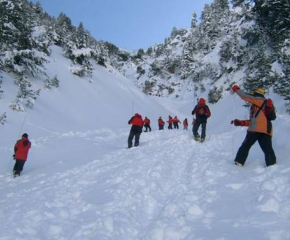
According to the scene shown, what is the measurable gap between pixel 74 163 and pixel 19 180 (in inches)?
82.6

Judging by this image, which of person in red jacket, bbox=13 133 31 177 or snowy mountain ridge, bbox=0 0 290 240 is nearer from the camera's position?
snowy mountain ridge, bbox=0 0 290 240

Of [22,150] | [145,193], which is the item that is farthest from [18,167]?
[145,193]

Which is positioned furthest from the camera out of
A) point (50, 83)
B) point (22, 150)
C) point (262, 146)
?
point (50, 83)

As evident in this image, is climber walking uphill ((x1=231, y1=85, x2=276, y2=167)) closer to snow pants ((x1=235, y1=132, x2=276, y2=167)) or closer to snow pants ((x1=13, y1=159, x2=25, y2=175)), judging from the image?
snow pants ((x1=235, y1=132, x2=276, y2=167))

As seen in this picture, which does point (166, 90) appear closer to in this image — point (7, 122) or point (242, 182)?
point (7, 122)

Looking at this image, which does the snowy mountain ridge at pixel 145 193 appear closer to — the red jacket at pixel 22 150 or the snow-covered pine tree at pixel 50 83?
the red jacket at pixel 22 150

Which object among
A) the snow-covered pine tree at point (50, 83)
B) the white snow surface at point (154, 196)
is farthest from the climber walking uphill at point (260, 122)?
Answer: the snow-covered pine tree at point (50, 83)

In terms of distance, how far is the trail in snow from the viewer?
4.39m

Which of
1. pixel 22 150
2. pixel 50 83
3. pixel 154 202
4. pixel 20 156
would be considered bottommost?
pixel 154 202

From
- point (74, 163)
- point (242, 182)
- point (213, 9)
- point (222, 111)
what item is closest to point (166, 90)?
point (213, 9)

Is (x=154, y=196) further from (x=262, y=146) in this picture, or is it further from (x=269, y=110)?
(x=269, y=110)

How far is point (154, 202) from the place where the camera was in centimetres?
570

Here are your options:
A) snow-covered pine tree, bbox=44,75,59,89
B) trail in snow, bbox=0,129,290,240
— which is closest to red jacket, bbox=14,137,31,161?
trail in snow, bbox=0,129,290,240

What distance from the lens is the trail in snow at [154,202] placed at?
4391 millimetres
